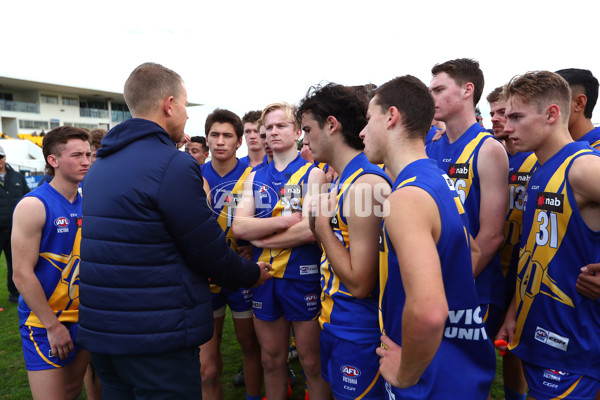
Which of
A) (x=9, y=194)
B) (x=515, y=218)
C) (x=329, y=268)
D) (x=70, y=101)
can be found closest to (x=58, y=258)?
(x=329, y=268)

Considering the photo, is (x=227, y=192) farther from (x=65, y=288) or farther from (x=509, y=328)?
(x=509, y=328)

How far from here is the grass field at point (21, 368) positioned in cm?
420

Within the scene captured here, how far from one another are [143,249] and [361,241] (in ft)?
3.66

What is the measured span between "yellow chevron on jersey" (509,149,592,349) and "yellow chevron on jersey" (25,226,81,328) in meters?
3.03

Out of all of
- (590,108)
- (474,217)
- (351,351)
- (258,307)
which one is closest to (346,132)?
(474,217)

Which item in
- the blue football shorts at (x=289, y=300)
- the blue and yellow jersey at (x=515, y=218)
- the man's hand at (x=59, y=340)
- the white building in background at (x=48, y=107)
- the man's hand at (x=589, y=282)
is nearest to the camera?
the man's hand at (x=589, y=282)

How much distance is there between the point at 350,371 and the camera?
2.21m

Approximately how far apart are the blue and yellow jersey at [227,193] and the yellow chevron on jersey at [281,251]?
542mm

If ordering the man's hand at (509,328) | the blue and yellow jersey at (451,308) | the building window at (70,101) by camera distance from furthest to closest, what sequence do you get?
the building window at (70,101) < the man's hand at (509,328) < the blue and yellow jersey at (451,308)

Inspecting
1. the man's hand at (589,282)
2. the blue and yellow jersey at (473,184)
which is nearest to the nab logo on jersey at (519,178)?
the blue and yellow jersey at (473,184)

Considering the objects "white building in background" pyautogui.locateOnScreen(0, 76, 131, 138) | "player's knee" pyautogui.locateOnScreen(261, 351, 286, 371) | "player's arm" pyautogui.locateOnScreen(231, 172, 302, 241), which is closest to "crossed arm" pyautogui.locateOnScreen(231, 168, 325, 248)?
"player's arm" pyautogui.locateOnScreen(231, 172, 302, 241)

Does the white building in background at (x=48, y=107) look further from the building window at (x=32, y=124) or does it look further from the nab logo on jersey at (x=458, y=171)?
the nab logo on jersey at (x=458, y=171)

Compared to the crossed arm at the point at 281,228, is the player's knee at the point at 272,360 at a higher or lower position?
lower

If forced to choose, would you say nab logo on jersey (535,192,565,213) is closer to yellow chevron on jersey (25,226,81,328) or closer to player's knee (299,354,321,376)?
player's knee (299,354,321,376)
